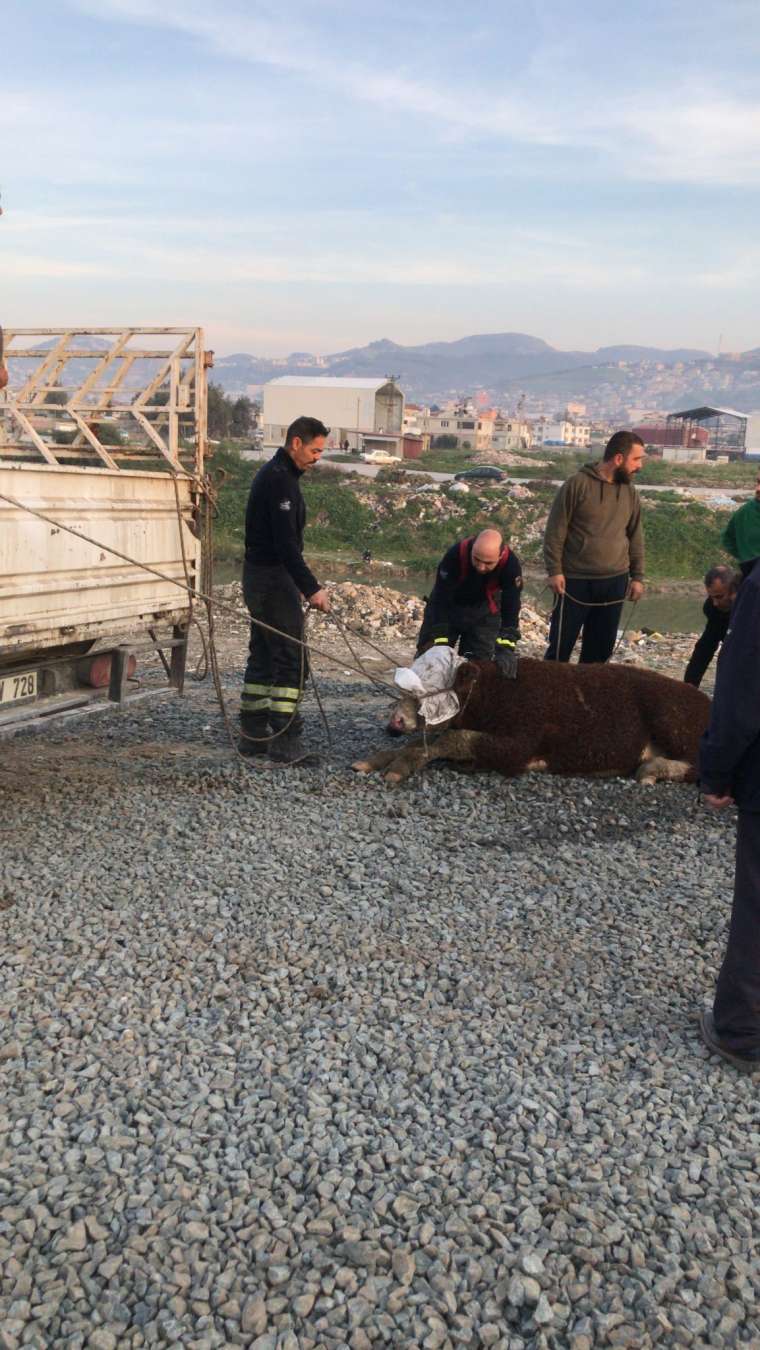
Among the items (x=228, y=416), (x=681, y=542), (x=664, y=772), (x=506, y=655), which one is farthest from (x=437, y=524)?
(x=228, y=416)

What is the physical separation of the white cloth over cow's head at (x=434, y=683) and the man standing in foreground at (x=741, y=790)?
10.9 feet

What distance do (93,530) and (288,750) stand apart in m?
2.11

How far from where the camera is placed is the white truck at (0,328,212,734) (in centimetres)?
552

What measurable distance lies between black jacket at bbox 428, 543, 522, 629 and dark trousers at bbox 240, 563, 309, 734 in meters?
1.06

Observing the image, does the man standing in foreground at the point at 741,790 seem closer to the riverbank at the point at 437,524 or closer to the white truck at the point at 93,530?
the white truck at the point at 93,530

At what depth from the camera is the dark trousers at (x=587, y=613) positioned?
8.17m

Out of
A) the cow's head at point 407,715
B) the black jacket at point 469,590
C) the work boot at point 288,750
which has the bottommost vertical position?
the work boot at point 288,750

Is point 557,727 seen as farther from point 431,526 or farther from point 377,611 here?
point 431,526

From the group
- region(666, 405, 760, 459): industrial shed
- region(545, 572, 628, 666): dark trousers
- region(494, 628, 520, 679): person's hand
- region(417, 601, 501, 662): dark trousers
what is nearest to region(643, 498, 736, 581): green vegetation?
region(545, 572, 628, 666): dark trousers

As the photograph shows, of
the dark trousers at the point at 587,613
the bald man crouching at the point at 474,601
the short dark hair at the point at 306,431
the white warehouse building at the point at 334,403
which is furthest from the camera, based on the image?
the white warehouse building at the point at 334,403

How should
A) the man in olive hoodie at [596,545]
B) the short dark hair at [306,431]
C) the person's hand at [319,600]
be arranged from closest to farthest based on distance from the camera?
1. the person's hand at [319,600]
2. the short dark hair at [306,431]
3. the man in olive hoodie at [596,545]

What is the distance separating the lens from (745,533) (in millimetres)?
7289

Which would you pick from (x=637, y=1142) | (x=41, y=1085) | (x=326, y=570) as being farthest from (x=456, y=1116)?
(x=326, y=570)

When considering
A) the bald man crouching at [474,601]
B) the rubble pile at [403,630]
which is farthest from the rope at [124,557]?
the rubble pile at [403,630]
